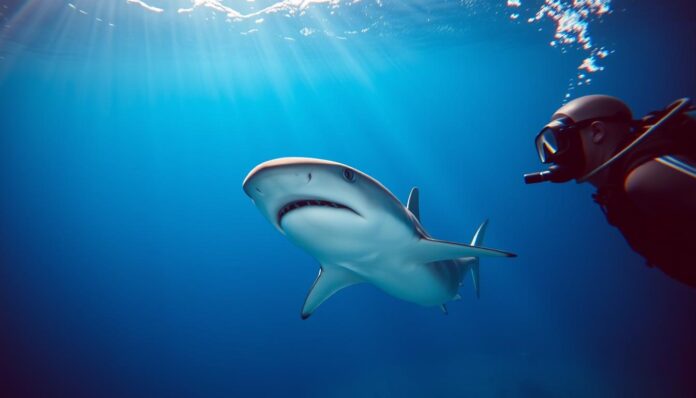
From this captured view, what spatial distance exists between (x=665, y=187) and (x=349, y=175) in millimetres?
1749

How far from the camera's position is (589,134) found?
1812 millimetres

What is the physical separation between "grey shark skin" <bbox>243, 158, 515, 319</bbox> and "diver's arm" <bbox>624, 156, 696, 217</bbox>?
1.57 meters

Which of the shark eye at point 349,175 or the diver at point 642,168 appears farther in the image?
the shark eye at point 349,175

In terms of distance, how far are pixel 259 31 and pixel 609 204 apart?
66.5 ft

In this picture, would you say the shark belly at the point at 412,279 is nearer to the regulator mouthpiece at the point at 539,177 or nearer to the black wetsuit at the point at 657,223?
the regulator mouthpiece at the point at 539,177

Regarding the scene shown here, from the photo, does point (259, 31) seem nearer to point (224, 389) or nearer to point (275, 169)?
point (275, 169)

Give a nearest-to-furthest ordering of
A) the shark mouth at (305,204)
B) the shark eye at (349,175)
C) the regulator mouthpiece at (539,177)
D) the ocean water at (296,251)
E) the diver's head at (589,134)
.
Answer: the diver's head at (589,134)
the regulator mouthpiece at (539,177)
the shark eye at (349,175)
the shark mouth at (305,204)
the ocean water at (296,251)

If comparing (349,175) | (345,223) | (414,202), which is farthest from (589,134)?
(414,202)

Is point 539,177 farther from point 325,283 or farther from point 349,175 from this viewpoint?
point 325,283

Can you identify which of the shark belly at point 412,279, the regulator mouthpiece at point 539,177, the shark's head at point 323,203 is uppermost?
the shark's head at point 323,203

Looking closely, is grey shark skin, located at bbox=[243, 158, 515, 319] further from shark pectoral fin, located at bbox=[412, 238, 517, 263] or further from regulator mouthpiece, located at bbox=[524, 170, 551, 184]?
regulator mouthpiece, located at bbox=[524, 170, 551, 184]

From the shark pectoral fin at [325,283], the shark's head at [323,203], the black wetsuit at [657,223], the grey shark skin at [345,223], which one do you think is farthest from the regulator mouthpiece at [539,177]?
the shark pectoral fin at [325,283]

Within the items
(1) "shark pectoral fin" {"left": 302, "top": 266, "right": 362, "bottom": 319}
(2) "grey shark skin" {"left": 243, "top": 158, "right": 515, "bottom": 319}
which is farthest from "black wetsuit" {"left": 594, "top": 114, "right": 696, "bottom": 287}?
(1) "shark pectoral fin" {"left": 302, "top": 266, "right": 362, "bottom": 319}

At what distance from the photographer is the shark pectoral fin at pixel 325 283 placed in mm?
4059
